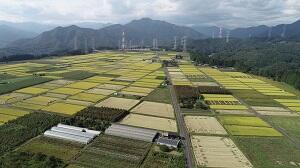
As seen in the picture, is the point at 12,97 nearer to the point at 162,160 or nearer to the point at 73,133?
the point at 73,133

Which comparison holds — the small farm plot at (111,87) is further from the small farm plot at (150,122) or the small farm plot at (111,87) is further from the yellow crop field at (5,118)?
the yellow crop field at (5,118)

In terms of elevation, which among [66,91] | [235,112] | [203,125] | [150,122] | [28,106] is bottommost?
[203,125]

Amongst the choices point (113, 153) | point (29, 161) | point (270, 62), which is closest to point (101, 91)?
point (113, 153)

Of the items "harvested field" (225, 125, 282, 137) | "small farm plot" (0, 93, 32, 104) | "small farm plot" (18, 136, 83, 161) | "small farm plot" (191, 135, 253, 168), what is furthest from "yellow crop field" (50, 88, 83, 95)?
"harvested field" (225, 125, 282, 137)

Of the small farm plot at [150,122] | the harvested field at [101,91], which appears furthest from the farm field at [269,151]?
the harvested field at [101,91]

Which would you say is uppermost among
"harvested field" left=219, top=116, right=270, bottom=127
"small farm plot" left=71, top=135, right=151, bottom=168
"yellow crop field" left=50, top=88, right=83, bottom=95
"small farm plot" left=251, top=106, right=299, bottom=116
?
"yellow crop field" left=50, top=88, right=83, bottom=95

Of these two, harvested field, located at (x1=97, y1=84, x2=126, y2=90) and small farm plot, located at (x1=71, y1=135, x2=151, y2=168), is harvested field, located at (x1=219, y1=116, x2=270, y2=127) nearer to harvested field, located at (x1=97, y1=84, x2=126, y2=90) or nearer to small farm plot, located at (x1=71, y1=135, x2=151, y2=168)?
small farm plot, located at (x1=71, y1=135, x2=151, y2=168)
